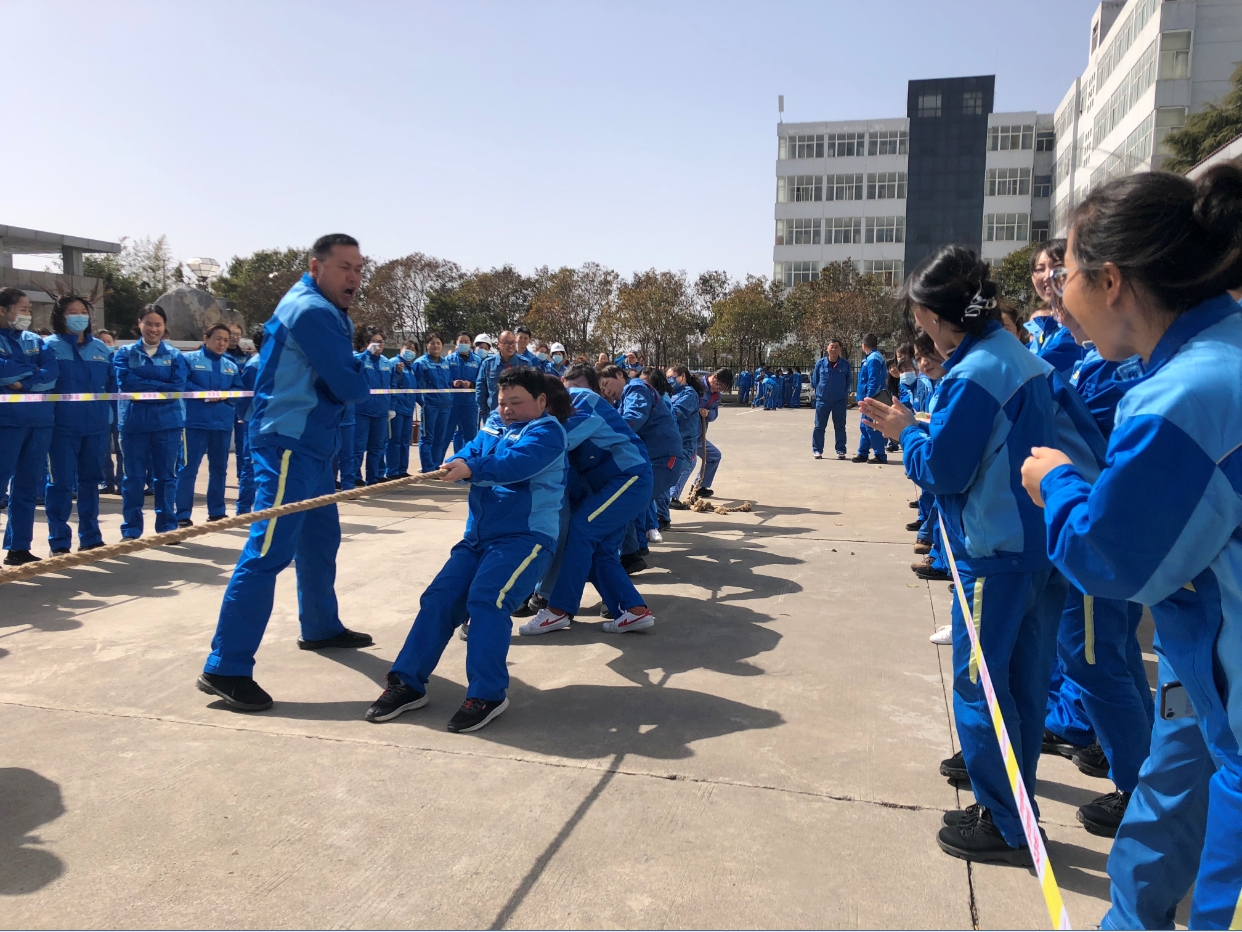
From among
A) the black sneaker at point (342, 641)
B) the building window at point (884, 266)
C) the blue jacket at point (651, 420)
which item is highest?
the building window at point (884, 266)

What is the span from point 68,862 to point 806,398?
3768 cm

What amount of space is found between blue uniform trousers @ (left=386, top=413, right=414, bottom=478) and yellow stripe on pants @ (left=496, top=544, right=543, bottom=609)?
8983mm

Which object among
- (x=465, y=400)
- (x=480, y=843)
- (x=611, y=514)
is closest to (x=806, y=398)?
(x=465, y=400)

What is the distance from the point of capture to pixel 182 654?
181 inches

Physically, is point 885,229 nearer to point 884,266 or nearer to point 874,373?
point 884,266

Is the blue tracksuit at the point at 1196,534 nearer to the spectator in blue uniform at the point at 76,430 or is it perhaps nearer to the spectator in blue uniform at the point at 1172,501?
the spectator in blue uniform at the point at 1172,501

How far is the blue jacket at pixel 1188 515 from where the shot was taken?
1.37 metres

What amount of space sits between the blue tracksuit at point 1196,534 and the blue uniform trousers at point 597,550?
12.3ft

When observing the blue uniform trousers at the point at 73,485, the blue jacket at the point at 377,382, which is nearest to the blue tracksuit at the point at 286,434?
the blue uniform trousers at the point at 73,485

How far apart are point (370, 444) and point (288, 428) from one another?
796 centimetres

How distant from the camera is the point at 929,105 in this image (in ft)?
214

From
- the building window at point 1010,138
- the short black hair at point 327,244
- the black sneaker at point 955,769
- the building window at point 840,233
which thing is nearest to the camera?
the black sneaker at point 955,769

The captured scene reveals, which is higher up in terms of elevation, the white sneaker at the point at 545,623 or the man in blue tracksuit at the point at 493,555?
the man in blue tracksuit at the point at 493,555

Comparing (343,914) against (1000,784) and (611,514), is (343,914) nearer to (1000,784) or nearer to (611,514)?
(1000,784)
